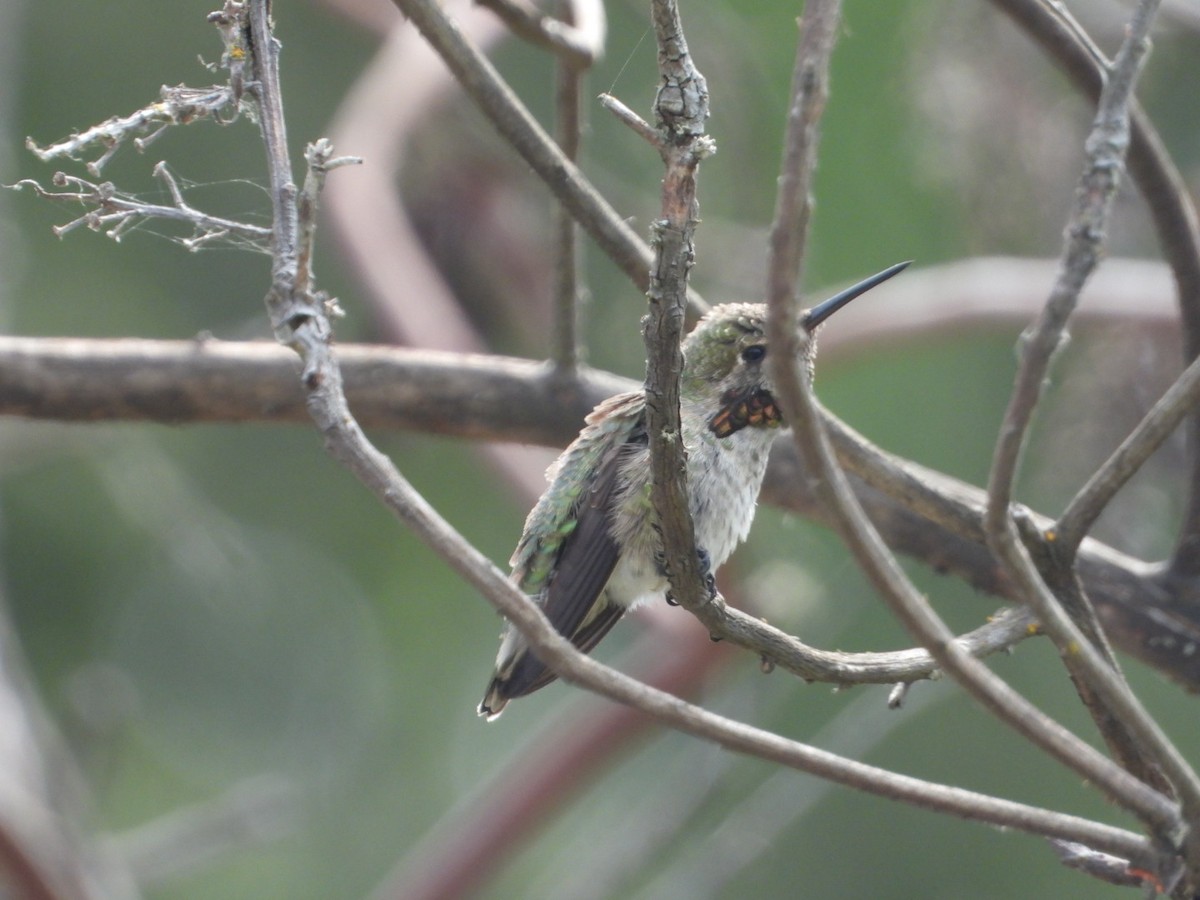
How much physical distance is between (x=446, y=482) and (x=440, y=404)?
11.7 meters

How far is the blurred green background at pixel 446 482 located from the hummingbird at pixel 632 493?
3257 mm

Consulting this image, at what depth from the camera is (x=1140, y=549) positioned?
19.0 feet

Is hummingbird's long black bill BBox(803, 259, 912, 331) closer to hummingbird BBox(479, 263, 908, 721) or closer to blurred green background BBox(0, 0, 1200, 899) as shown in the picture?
hummingbird BBox(479, 263, 908, 721)

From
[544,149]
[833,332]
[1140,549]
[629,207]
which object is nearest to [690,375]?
[544,149]

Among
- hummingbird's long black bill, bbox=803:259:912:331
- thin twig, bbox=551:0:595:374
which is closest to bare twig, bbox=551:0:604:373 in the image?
thin twig, bbox=551:0:595:374

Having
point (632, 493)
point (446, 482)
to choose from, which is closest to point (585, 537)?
point (632, 493)

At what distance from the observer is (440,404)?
3367mm

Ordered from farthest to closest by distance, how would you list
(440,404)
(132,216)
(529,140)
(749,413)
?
(440,404) < (749,413) < (529,140) < (132,216)

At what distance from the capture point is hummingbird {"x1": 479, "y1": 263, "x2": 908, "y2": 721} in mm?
2766

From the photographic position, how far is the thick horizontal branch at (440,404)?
310 cm

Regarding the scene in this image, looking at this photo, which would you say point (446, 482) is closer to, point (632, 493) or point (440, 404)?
point (440, 404)

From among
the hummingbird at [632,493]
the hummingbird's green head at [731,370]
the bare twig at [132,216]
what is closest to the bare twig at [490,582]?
the bare twig at [132,216]

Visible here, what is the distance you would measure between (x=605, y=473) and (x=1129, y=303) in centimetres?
280

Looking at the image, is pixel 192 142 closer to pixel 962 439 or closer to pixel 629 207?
pixel 629 207
